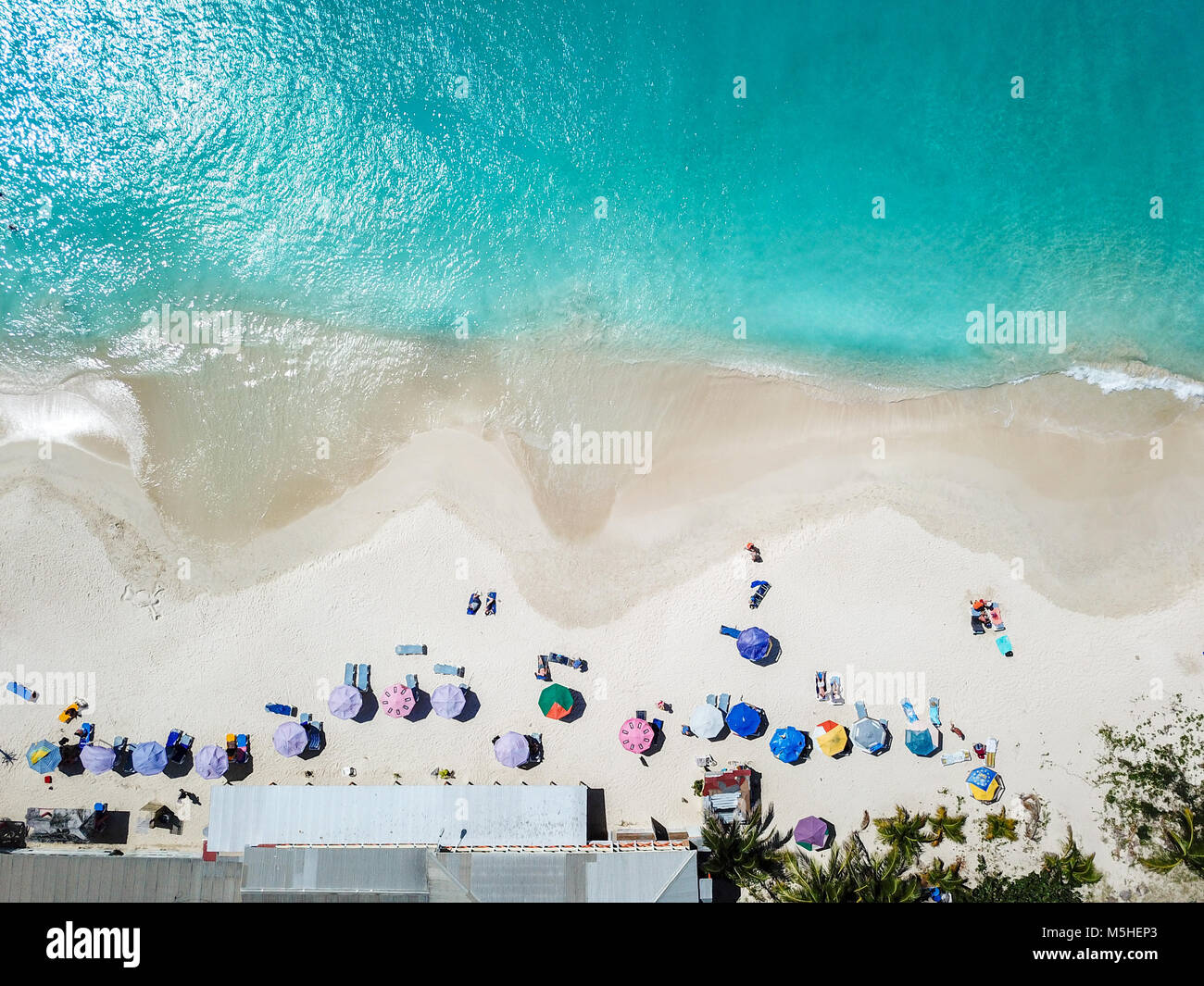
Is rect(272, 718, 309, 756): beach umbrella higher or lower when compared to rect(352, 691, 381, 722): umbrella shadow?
lower

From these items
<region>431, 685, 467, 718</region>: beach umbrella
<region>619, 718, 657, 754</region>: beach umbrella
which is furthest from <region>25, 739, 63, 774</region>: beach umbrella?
<region>619, 718, 657, 754</region>: beach umbrella

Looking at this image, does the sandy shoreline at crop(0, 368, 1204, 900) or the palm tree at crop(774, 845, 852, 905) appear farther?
the sandy shoreline at crop(0, 368, 1204, 900)

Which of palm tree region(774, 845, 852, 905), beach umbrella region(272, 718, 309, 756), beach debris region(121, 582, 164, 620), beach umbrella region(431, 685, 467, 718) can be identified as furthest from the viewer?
beach debris region(121, 582, 164, 620)

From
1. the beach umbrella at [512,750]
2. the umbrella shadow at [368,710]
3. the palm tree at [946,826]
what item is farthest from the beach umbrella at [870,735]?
the umbrella shadow at [368,710]

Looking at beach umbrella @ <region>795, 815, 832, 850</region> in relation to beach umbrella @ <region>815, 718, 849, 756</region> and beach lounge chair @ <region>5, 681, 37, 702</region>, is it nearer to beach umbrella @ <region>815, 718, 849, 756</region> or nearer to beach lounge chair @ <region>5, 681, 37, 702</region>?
beach umbrella @ <region>815, 718, 849, 756</region>
